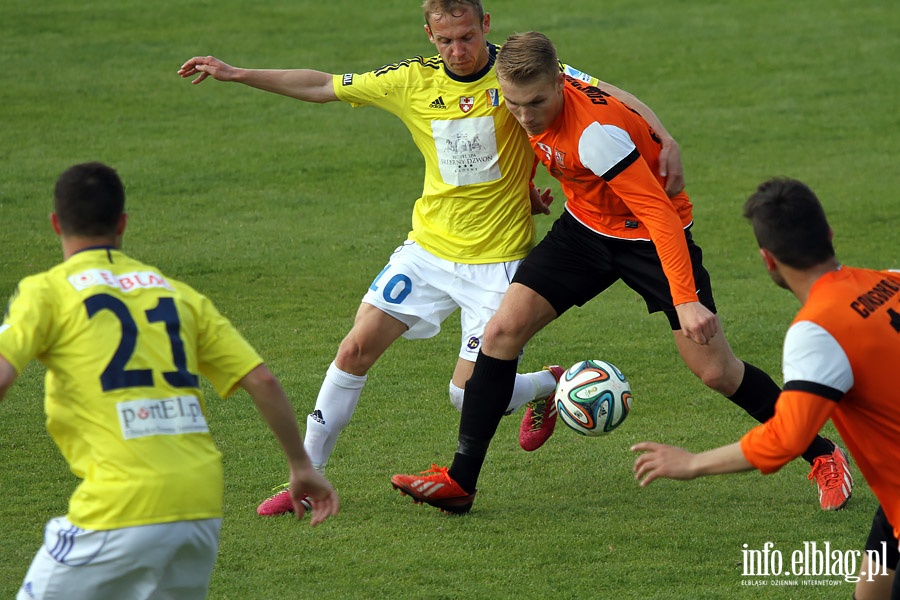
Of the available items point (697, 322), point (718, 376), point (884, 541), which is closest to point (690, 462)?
point (884, 541)

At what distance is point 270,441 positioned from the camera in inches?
264

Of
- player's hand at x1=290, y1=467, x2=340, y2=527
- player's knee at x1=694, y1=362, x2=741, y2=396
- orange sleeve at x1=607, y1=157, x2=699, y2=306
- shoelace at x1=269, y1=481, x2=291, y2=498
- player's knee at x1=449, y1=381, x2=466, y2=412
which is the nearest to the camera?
player's hand at x1=290, y1=467, x2=340, y2=527

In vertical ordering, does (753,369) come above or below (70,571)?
below

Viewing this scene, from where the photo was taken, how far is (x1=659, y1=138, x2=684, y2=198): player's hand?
18.6 feet

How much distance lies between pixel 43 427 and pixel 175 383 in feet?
12.0

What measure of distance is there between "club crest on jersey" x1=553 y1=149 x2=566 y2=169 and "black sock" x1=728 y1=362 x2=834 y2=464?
129cm

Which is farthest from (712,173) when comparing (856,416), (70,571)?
(70,571)

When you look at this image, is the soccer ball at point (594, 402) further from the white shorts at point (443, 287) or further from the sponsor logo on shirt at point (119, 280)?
the sponsor logo on shirt at point (119, 280)

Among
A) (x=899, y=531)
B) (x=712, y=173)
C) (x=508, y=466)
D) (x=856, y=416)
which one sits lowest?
(x=712, y=173)

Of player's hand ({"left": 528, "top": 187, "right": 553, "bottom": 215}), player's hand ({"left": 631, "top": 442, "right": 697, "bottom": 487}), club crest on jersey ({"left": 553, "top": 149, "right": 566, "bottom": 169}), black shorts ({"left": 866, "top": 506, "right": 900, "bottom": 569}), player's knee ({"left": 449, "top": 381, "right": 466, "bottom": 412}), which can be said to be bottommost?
player's knee ({"left": 449, "top": 381, "right": 466, "bottom": 412})

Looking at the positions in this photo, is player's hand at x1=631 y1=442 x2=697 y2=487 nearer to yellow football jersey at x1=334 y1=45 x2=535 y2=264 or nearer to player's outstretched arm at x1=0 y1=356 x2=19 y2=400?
player's outstretched arm at x1=0 y1=356 x2=19 y2=400

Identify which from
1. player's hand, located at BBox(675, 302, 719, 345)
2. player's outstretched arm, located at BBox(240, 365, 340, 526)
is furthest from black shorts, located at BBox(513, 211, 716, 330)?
player's outstretched arm, located at BBox(240, 365, 340, 526)

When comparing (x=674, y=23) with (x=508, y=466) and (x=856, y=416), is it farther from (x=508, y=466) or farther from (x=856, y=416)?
(x=856, y=416)

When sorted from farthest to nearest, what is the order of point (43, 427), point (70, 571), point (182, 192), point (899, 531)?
point (182, 192) → point (43, 427) → point (899, 531) → point (70, 571)
